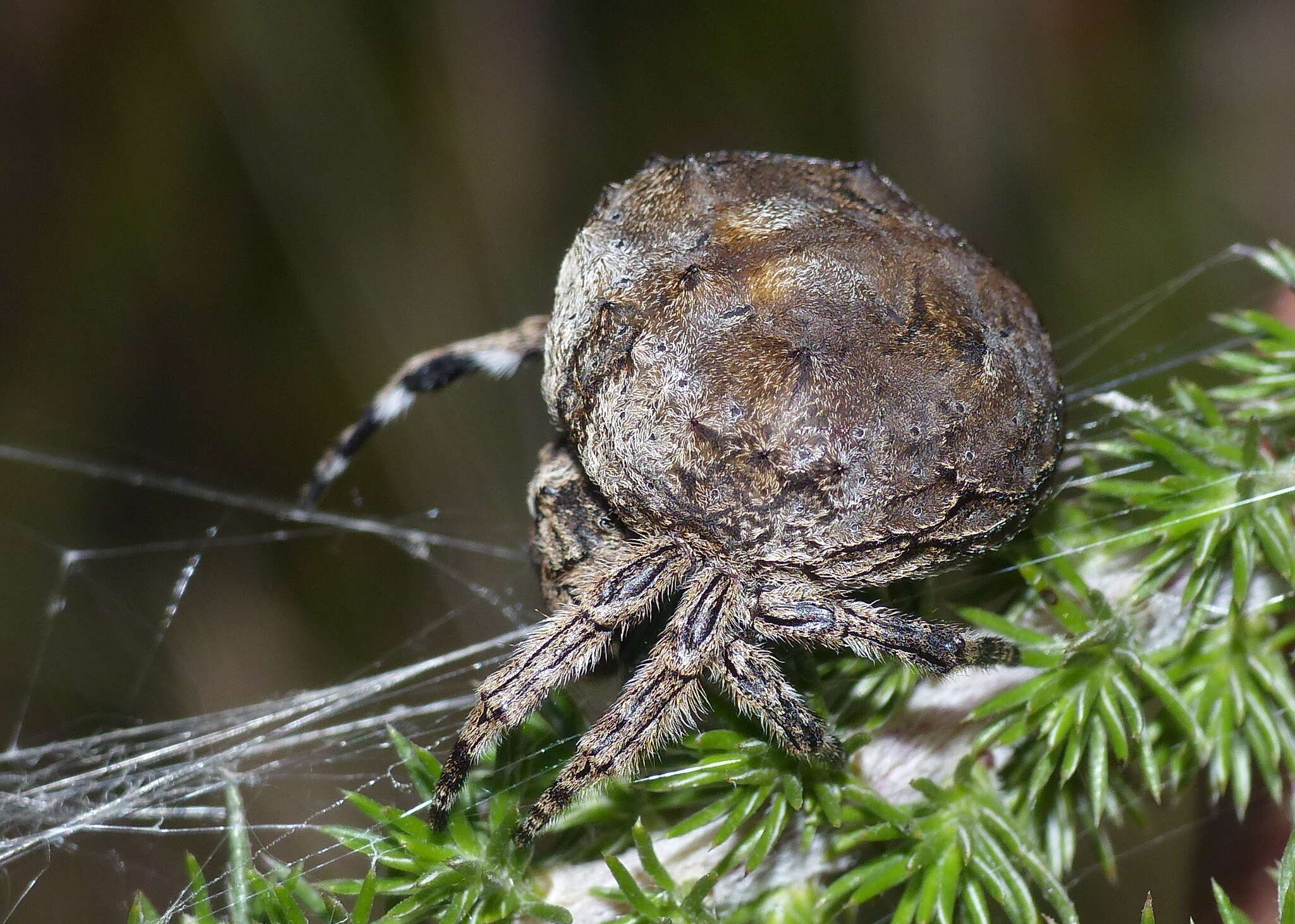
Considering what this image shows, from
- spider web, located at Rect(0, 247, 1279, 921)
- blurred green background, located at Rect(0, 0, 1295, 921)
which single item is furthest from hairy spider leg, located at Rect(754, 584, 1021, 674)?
blurred green background, located at Rect(0, 0, 1295, 921)

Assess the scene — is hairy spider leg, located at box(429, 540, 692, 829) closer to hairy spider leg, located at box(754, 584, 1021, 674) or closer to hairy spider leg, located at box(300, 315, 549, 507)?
hairy spider leg, located at box(754, 584, 1021, 674)

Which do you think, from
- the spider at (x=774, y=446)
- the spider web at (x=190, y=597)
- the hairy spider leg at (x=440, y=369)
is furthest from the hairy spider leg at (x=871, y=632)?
the spider web at (x=190, y=597)

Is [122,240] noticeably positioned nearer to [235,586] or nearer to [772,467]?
[235,586]

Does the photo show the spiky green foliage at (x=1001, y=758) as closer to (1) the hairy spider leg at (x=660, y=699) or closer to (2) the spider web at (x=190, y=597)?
(1) the hairy spider leg at (x=660, y=699)

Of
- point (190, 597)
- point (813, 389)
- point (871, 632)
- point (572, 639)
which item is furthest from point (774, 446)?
point (190, 597)

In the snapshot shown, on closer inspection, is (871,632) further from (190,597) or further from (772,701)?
(190,597)

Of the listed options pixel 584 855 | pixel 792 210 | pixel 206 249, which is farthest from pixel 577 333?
pixel 206 249
